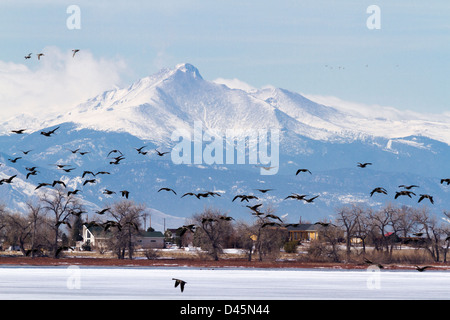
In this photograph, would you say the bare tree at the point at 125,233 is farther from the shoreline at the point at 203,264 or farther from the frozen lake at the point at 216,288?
the frozen lake at the point at 216,288

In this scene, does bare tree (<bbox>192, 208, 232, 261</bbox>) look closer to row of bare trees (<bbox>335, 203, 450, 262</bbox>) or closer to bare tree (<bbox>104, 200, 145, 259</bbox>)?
bare tree (<bbox>104, 200, 145, 259</bbox>)

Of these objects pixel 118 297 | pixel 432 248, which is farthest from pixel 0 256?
pixel 118 297

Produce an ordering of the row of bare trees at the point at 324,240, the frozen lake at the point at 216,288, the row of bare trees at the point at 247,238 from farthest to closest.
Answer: the row of bare trees at the point at 247,238
the row of bare trees at the point at 324,240
the frozen lake at the point at 216,288

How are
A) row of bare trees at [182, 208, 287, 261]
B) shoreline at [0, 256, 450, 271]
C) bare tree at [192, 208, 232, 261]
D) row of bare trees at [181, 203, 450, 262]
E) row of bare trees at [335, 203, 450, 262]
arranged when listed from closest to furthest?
1. shoreline at [0, 256, 450, 271]
2. row of bare trees at [181, 203, 450, 262]
3. row of bare trees at [182, 208, 287, 261]
4. bare tree at [192, 208, 232, 261]
5. row of bare trees at [335, 203, 450, 262]

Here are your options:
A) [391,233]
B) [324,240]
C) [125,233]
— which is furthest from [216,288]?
[391,233]

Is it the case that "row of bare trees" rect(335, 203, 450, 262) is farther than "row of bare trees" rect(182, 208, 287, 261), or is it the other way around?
"row of bare trees" rect(335, 203, 450, 262)

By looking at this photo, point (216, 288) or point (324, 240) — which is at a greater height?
point (324, 240)

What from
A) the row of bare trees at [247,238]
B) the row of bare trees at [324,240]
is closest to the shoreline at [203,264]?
the row of bare trees at [247,238]

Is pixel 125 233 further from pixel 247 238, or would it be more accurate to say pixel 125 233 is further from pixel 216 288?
pixel 216 288

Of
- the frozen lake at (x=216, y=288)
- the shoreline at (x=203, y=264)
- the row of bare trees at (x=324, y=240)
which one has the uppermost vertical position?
the row of bare trees at (x=324, y=240)

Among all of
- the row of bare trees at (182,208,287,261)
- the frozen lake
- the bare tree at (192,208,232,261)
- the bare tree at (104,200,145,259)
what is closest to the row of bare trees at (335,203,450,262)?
the row of bare trees at (182,208,287,261)
